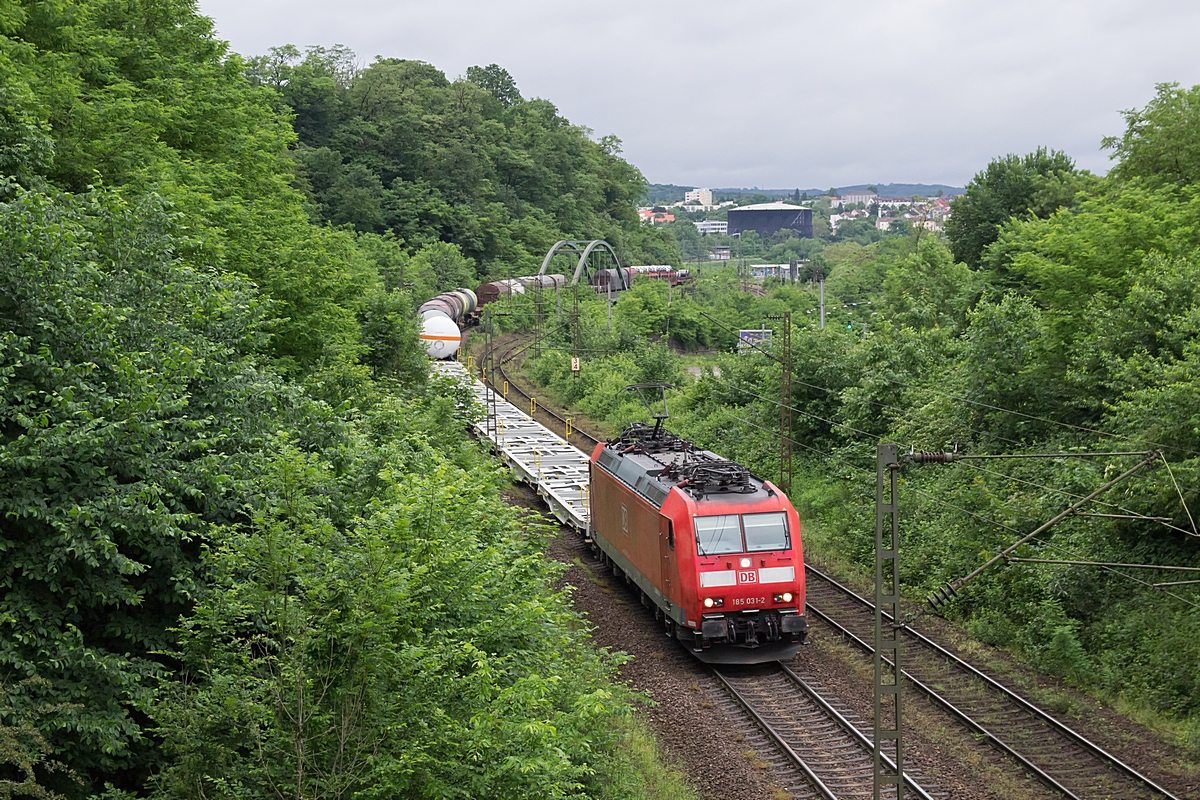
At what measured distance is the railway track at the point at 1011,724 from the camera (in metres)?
13.3

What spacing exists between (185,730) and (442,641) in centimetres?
237

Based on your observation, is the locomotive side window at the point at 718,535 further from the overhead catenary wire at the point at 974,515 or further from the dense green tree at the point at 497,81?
the dense green tree at the point at 497,81

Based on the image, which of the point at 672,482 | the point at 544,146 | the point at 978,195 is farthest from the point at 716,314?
the point at 672,482

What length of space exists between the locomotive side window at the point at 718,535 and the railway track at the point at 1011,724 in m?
3.87

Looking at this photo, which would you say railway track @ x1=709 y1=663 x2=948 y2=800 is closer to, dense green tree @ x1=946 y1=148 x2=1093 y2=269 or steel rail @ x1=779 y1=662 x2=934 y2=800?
steel rail @ x1=779 y1=662 x2=934 y2=800

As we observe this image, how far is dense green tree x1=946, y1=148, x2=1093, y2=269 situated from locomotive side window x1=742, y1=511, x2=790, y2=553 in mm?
35640

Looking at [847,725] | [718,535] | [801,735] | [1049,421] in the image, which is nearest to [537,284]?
[1049,421]

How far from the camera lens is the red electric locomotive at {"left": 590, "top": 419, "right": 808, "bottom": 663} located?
1684cm

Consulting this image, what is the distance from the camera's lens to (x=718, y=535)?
17000mm

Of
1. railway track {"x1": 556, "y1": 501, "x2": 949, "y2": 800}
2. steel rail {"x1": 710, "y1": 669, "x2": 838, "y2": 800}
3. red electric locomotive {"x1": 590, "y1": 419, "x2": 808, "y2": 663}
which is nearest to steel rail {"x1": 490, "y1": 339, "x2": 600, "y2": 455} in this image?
red electric locomotive {"x1": 590, "y1": 419, "x2": 808, "y2": 663}

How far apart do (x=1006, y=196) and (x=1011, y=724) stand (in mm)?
40705

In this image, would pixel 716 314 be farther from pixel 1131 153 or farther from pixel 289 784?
pixel 289 784

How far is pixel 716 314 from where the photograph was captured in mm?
76188

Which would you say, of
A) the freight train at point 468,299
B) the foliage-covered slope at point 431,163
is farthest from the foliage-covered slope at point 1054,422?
the foliage-covered slope at point 431,163
